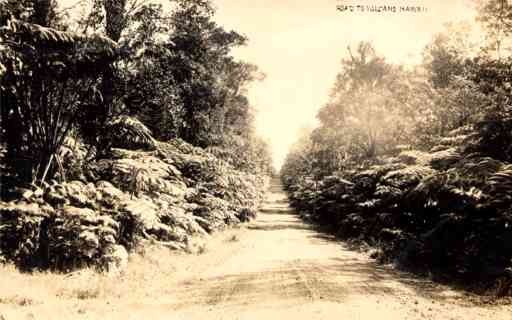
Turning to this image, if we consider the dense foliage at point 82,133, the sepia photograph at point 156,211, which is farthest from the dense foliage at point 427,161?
the dense foliage at point 82,133

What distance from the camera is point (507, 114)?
1054cm

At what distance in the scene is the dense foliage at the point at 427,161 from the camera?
34.8ft

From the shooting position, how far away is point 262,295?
935 cm

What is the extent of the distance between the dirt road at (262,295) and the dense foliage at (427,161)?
1.74m

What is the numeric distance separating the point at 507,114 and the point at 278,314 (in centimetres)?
765

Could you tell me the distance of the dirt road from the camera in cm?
788

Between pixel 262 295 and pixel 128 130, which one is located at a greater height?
pixel 128 130

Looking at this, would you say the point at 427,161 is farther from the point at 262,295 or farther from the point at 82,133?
the point at 82,133

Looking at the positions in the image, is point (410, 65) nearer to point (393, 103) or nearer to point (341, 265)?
point (393, 103)

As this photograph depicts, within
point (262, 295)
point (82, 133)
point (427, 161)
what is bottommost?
point (262, 295)

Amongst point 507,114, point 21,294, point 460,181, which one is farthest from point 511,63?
point 21,294

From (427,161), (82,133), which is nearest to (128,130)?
(82,133)

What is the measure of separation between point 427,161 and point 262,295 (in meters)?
8.04

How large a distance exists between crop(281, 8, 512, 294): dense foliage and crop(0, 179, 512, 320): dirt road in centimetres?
174
